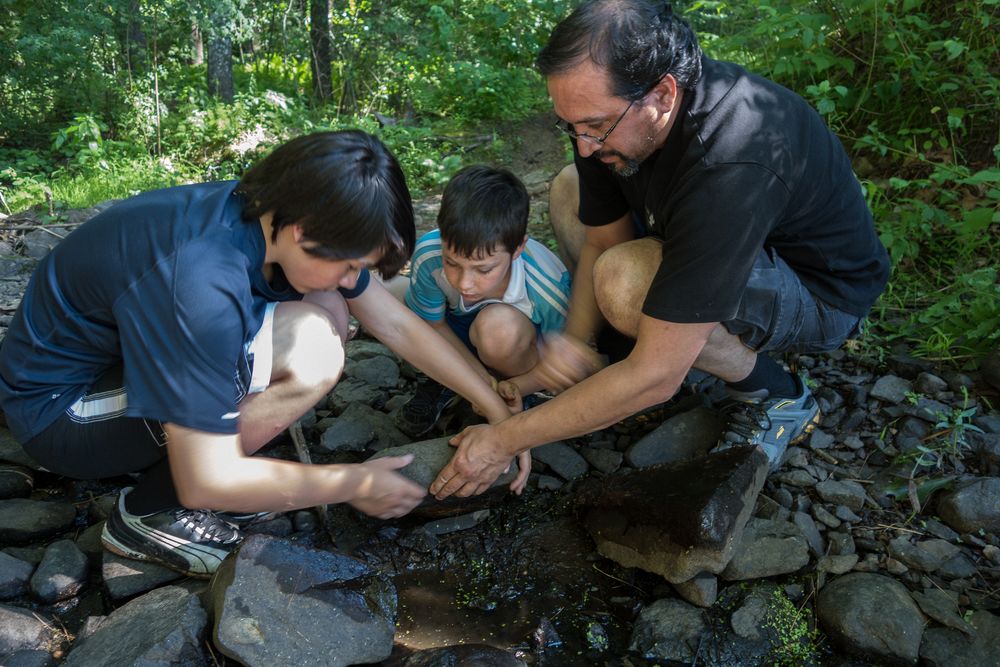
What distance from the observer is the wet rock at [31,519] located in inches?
102

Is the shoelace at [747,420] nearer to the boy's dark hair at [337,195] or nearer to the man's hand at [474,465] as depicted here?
the man's hand at [474,465]

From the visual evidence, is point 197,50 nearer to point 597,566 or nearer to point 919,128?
point 919,128

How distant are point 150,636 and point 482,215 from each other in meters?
1.63

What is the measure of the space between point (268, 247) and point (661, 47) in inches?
49.4

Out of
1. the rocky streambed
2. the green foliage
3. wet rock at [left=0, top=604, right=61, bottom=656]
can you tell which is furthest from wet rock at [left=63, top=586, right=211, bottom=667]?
the green foliage

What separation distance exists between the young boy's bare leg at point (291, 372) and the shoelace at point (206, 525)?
0.85ft

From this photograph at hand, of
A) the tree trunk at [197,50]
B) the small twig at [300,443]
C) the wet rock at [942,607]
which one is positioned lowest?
the tree trunk at [197,50]

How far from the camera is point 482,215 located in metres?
2.70

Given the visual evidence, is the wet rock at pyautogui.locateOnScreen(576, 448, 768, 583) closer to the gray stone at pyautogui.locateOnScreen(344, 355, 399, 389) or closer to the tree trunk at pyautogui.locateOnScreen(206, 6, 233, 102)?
the gray stone at pyautogui.locateOnScreen(344, 355, 399, 389)

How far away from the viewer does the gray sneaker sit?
282cm

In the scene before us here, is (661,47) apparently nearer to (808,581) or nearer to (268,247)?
(268,247)

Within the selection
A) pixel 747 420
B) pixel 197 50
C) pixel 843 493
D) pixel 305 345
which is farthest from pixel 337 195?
pixel 197 50

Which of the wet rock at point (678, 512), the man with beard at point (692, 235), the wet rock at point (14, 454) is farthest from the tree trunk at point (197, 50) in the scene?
the wet rock at point (678, 512)

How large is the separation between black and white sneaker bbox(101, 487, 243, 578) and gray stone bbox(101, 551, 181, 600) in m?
0.03
